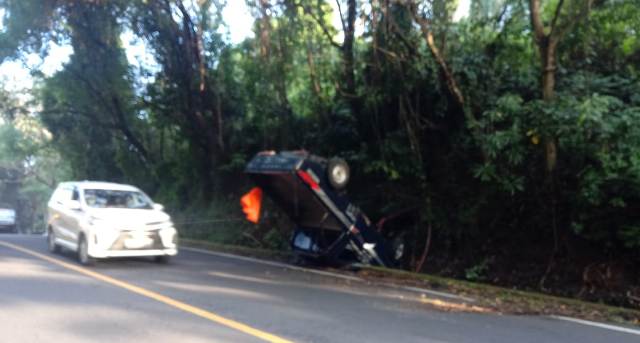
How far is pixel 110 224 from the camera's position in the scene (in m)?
11.2

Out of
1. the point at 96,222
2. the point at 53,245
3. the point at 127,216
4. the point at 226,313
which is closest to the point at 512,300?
the point at 226,313

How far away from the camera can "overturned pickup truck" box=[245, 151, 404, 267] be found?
36.5 feet

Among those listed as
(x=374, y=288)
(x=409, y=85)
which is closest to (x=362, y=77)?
(x=409, y=85)

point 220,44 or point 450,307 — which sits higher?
point 220,44

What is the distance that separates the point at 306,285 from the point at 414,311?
7.96ft

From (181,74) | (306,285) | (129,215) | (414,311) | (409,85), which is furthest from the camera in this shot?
(181,74)

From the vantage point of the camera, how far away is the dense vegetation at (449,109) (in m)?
10.2

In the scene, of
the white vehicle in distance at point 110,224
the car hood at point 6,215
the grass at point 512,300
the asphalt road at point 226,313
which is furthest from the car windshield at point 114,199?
the car hood at point 6,215

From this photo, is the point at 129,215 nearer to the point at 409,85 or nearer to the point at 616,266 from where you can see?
the point at 409,85

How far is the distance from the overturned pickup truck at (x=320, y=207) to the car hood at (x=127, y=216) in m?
2.00

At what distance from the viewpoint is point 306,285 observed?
10.1 meters

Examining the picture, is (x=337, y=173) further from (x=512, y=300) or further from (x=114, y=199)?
(x=114, y=199)

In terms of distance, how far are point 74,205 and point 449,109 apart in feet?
25.6

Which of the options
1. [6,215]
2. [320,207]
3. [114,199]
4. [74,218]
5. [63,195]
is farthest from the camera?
[6,215]
